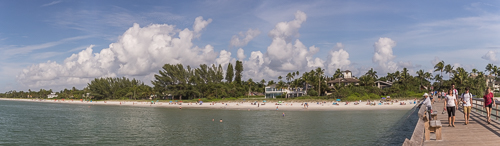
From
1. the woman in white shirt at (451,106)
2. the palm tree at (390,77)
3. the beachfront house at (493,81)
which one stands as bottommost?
the woman in white shirt at (451,106)

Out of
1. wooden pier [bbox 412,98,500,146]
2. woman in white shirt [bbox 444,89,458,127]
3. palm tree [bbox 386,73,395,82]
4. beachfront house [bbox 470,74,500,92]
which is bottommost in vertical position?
wooden pier [bbox 412,98,500,146]

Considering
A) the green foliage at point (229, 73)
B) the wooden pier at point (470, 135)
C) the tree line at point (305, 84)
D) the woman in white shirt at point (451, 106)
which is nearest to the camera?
the wooden pier at point (470, 135)

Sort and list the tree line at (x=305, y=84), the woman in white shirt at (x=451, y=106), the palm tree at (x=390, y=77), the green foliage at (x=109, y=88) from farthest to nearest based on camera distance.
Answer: the green foliage at (x=109, y=88)
the palm tree at (x=390, y=77)
the tree line at (x=305, y=84)
the woman in white shirt at (x=451, y=106)

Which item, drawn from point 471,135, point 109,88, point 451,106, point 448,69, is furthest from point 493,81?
point 109,88

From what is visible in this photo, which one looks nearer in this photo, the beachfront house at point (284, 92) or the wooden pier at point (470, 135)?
the wooden pier at point (470, 135)

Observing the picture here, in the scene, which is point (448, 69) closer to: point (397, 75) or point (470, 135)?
point (397, 75)

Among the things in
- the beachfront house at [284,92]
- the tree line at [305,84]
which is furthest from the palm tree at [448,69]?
the beachfront house at [284,92]

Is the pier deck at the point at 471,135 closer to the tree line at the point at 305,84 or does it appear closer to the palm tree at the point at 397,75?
the tree line at the point at 305,84

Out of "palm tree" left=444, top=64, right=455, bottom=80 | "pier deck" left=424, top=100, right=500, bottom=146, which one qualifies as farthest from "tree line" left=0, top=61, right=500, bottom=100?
"pier deck" left=424, top=100, right=500, bottom=146

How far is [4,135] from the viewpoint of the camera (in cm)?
3475

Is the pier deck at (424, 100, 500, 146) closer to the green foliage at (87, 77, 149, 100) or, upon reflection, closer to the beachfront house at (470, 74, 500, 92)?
the beachfront house at (470, 74, 500, 92)

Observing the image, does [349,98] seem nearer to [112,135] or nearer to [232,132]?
[232,132]

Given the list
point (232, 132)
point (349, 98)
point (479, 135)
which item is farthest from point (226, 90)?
point (479, 135)

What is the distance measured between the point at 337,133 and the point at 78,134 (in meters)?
27.6
